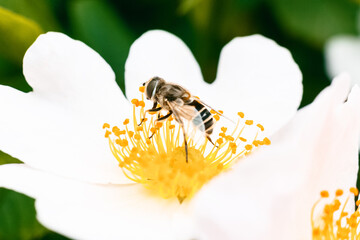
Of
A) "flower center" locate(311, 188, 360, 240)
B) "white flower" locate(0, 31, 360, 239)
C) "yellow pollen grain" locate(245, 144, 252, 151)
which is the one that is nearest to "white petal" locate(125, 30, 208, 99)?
"white flower" locate(0, 31, 360, 239)

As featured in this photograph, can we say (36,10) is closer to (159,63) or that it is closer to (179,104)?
(159,63)

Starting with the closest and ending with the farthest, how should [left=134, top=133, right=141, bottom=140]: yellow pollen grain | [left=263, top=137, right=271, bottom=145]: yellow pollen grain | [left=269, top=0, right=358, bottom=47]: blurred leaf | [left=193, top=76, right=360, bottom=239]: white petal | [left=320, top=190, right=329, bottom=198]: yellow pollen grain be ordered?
[left=193, top=76, right=360, bottom=239]: white petal, [left=320, top=190, right=329, bottom=198]: yellow pollen grain, [left=263, top=137, right=271, bottom=145]: yellow pollen grain, [left=134, top=133, right=141, bottom=140]: yellow pollen grain, [left=269, top=0, right=358, bottom=47]: blurred leaf

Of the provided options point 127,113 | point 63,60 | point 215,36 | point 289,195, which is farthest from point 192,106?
point 215,36

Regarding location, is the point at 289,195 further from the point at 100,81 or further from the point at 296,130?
the point at 100,81

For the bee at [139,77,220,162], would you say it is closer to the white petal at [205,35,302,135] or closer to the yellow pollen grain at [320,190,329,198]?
the white petal at [205,35,302,135]

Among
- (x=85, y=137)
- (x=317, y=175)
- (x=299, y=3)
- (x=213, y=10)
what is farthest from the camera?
(x=299, y=3)
